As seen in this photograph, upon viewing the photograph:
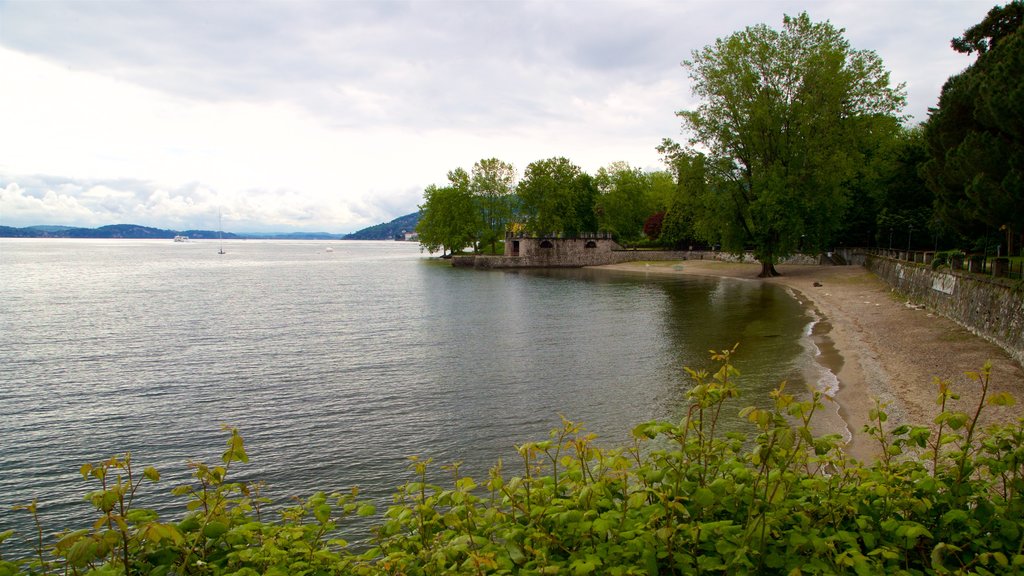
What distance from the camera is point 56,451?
14727mm

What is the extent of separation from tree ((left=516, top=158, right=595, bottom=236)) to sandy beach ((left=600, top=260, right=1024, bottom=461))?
67680 millimetres

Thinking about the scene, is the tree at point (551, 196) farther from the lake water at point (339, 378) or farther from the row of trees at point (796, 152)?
the lake water at point (339, 378)

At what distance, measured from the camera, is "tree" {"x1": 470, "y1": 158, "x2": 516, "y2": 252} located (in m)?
116

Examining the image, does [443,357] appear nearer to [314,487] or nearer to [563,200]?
[314,487]

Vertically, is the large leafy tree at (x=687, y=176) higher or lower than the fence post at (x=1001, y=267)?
higher

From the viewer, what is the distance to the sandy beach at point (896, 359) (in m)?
15.0

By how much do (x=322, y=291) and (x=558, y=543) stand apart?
57285 millimetres

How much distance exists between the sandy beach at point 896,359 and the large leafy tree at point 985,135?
511 centimetres

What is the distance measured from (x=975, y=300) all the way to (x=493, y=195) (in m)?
98.5

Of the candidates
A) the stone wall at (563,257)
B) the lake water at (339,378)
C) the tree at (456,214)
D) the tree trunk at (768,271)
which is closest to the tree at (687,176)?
the tree trunk at (768,271)

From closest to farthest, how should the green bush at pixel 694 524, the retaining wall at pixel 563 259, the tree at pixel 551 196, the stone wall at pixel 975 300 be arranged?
the green bush at pixel 694 524, the stone wall at pixel 975 300, the retaining wall at pixel 563 259, the tree at pixel 551 196

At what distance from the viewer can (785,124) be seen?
2068 inches

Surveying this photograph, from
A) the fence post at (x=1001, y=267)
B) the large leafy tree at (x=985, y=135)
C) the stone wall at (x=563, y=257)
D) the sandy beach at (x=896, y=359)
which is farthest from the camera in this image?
the stone wall at (x=563, y=257)

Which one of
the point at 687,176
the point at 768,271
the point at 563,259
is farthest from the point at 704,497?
the point at 563,259
